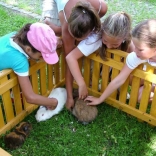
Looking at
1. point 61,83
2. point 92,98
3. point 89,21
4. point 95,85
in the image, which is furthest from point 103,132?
point 89,21

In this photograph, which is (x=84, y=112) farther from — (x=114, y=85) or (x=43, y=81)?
(x=43, y=81)

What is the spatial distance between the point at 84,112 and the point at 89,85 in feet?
1.44

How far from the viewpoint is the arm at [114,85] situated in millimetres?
2344

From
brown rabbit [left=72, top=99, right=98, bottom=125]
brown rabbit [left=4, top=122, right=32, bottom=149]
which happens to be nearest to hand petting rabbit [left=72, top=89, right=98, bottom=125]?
brown rabbit [left=72, top=99, right=98, bottom=125]

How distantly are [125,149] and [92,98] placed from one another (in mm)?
572

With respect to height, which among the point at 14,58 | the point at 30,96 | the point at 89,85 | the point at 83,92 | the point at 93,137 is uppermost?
the point at 14,58

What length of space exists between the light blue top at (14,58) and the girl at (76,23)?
44 cm

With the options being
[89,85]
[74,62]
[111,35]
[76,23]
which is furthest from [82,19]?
[89,85]

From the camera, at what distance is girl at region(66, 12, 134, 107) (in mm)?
2246

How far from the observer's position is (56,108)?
257 cm

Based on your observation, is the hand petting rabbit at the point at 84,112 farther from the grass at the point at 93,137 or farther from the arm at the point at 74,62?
the arm at the point at 74,62

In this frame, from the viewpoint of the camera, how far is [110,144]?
7.68 ft

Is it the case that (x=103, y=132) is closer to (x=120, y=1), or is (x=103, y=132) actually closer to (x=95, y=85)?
(x=95, y=85)

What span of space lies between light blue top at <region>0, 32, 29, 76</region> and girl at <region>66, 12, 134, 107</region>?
44 centimetres
